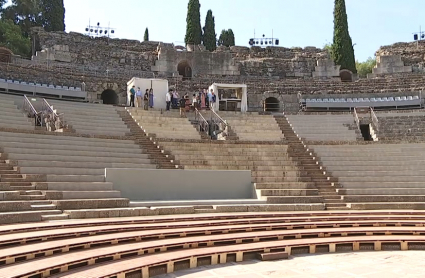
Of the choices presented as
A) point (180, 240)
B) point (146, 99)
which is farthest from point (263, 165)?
point (146, 99)

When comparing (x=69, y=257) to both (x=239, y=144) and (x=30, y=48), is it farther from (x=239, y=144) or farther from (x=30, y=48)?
(x=30, y=48)

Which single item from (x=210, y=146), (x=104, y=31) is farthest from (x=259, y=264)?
(x=104, y=31)

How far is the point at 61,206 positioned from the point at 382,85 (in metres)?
23.5

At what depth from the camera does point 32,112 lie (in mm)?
17812

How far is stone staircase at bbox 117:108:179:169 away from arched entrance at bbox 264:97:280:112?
10869mm

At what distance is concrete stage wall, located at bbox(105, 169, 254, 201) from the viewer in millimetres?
12562

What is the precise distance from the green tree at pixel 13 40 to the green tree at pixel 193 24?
13.1 metres

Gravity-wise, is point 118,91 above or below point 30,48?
below

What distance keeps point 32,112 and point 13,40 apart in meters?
17.6

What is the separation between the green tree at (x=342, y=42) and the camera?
36.1 m

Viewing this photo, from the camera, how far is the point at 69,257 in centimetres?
676

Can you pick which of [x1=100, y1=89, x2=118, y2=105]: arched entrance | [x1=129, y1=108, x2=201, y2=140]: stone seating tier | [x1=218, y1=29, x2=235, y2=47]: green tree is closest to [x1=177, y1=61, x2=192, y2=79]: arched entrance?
[x1=100, y1=89, x2=118, y2=105]: arched entrance

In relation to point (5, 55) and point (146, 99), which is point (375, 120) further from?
point (5, 55)

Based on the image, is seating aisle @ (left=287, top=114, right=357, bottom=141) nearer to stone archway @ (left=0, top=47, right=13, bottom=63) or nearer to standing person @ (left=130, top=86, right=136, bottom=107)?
standing person @ (left=130, top=86, right=136, bottom=107)
